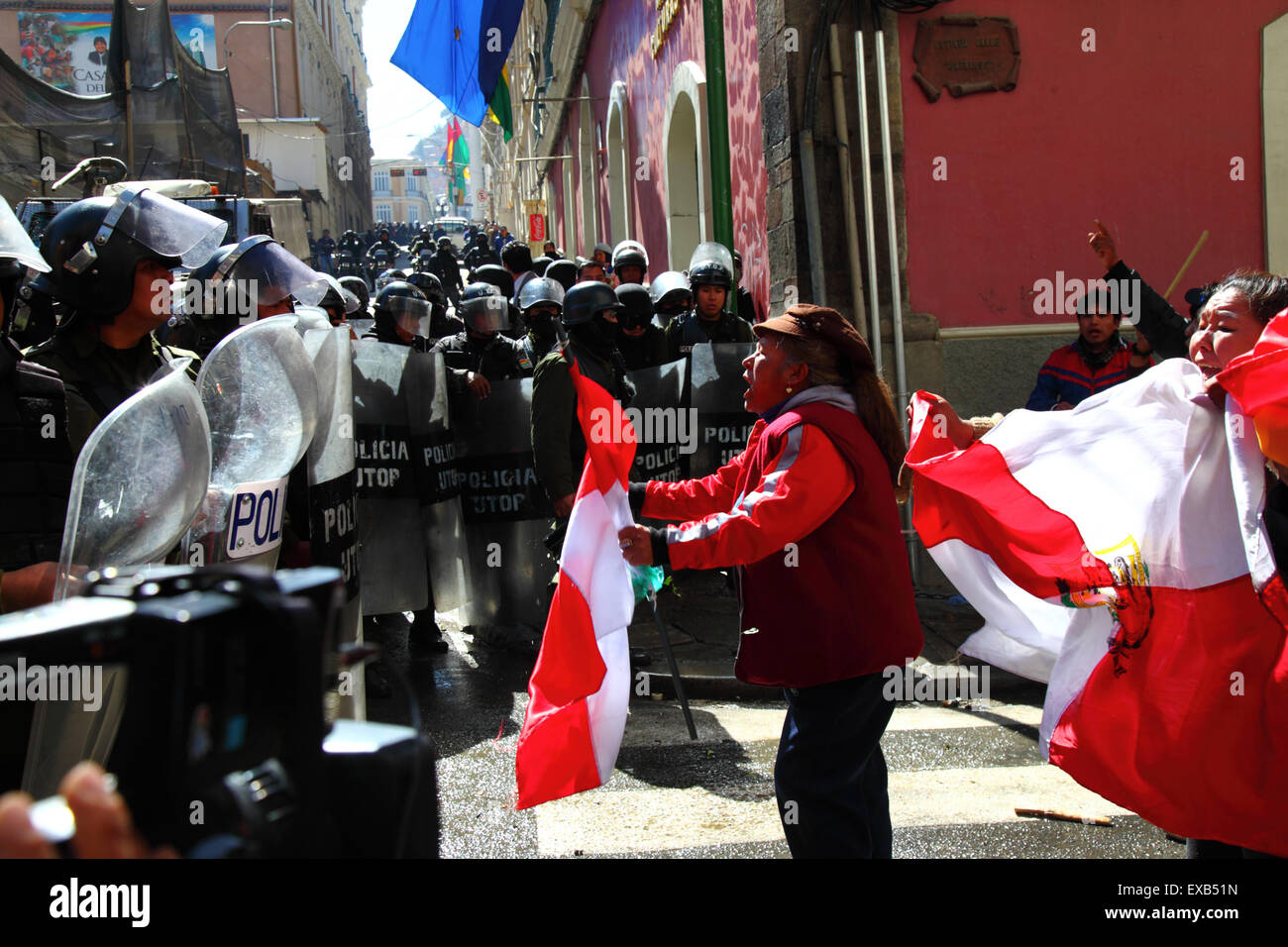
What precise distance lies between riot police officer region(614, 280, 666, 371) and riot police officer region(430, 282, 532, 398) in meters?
0.67

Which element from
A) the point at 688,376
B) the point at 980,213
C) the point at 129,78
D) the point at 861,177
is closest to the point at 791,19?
the point at 861,177

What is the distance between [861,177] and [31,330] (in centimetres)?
570

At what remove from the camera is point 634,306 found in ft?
21.6

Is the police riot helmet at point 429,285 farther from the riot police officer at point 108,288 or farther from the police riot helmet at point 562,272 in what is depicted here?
the riot police officer at point 108,288

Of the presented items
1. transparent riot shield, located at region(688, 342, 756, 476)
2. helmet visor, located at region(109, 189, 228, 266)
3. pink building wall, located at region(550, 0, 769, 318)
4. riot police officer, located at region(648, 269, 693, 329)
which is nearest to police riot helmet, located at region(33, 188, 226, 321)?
helmet visor, located at region(109, 189, 228, 266)

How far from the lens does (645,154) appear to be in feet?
52.2

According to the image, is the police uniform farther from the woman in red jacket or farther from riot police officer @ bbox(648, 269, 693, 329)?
the woman in red jacket

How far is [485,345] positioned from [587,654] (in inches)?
175

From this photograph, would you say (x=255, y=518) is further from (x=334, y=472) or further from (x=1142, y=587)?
(x=1142, y=587)

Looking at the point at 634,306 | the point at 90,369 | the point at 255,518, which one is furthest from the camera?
the point at 634,306

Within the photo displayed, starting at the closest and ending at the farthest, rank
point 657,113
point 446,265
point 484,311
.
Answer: point 484,311
point 657,113
point 446,265

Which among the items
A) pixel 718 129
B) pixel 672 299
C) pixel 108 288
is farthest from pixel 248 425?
pixel 718 129

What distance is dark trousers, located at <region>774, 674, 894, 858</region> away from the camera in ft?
8.90

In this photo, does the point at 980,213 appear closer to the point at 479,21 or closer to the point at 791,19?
the point at 791,19
